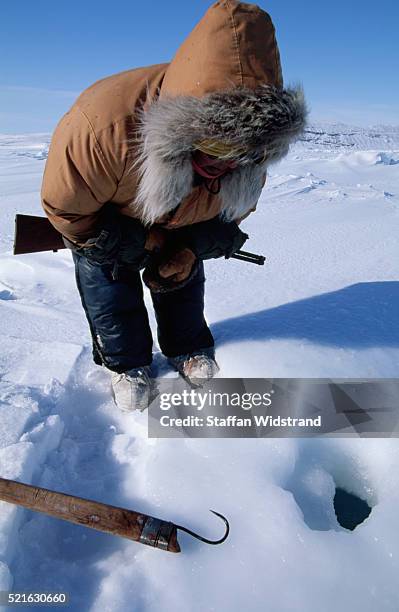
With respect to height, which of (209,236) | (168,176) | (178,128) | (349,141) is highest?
(178,128)

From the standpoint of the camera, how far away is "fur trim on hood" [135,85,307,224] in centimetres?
101

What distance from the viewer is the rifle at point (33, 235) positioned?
1.70 metres

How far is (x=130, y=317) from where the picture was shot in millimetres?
1576

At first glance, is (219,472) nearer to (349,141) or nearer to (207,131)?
(207,131)

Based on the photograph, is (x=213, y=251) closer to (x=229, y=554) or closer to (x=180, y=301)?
(x=180, y=301)

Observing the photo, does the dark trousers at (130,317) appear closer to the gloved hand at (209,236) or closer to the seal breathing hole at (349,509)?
the gloved hand at (209,236)

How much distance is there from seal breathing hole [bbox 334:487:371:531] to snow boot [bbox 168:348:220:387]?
22.8 inches

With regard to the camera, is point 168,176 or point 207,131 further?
point 168,176

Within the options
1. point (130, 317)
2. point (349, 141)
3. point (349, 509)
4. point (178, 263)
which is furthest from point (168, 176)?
point (349, 141)

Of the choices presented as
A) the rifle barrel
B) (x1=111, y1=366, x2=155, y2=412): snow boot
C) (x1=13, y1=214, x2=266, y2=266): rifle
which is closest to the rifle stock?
(x1=13, y1=214, x2=266, y2=266): rifle

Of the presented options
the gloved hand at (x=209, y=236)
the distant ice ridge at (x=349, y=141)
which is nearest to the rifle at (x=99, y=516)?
the gloved hand at (x=209, y=236)

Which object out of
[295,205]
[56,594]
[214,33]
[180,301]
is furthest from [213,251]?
[295,205]

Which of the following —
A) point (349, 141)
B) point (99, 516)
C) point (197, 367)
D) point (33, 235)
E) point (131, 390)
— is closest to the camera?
point (99, 516)

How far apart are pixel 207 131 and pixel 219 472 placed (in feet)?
3.05
